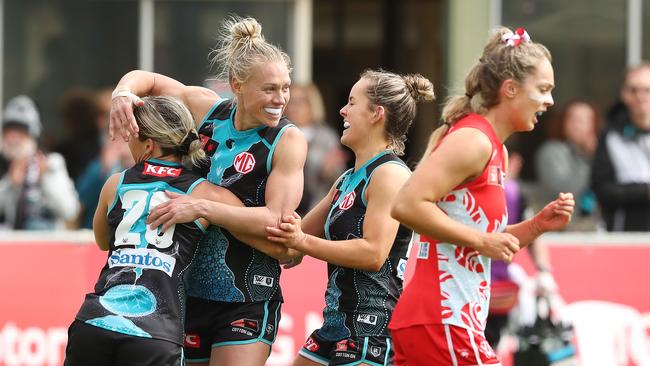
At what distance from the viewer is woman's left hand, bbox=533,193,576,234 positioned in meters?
4.66

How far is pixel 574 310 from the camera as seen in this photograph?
8273 millimetres

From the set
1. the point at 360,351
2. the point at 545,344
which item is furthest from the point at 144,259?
the point at 545,344

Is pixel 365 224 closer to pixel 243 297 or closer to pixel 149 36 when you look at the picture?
pixel 243 297

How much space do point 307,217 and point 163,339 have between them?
98cm

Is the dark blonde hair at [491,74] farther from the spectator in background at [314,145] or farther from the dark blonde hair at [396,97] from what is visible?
the spectator in background at [314,145]

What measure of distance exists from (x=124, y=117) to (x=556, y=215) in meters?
1.69

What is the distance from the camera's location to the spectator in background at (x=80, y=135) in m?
10.3

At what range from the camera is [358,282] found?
16.5ft

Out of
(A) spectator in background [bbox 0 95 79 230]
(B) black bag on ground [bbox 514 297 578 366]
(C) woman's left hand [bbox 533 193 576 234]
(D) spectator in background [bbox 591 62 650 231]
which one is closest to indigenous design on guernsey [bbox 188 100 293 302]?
(C) woman's left hand [bbox 533 193 576 234]

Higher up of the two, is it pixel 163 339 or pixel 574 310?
pixel 163 339

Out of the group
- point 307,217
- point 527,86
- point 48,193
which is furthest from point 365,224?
point 48,193

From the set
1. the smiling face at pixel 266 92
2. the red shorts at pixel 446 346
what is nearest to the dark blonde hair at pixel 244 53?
the smiling face at pixel 266 92

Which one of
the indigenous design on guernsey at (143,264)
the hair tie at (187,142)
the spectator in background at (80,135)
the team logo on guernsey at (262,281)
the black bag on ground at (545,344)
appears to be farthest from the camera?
the spectator in background at (80,135)

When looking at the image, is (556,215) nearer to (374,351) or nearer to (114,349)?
(374,351)
